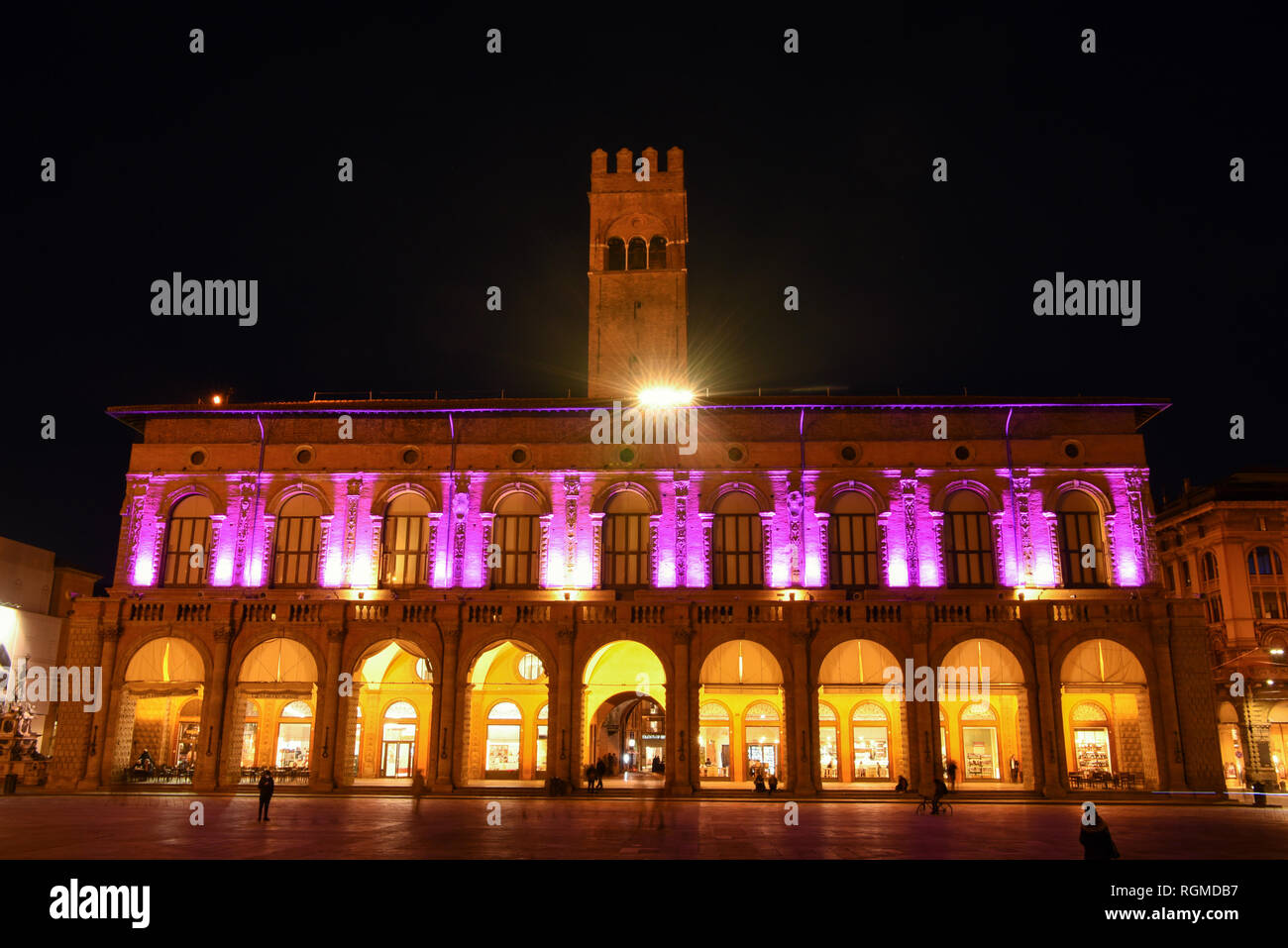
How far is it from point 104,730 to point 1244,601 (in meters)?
58.5

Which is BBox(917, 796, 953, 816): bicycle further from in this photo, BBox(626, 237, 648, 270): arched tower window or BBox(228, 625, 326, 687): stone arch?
BBox(626, 237, 648, 270): arched tower window

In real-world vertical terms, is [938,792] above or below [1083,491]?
below

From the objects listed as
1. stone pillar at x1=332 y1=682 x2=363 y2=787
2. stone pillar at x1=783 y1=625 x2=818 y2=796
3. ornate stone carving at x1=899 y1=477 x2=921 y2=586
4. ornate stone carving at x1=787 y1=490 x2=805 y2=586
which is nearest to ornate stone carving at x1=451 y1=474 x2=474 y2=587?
stone pillar at x1=332 y1=682 x2=363 y2=787

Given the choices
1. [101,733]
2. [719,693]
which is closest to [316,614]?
[101,733]

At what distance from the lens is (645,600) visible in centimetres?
4075

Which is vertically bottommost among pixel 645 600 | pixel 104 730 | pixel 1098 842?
pixel 1098 842

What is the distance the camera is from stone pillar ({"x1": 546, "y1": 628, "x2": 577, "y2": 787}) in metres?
38.4

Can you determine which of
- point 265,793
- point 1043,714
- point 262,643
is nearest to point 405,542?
point 262,643

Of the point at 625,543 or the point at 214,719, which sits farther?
the point at 625,543

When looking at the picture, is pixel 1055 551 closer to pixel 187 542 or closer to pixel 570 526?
pixel 570 526

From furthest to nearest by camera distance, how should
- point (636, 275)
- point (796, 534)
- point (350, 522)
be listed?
1. point (636, 275)
2. point (350, 522)
3. point (796, 534)

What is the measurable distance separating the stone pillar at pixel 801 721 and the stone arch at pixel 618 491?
769cm

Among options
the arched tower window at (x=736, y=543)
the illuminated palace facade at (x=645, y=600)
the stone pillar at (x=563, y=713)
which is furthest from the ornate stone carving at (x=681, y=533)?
the stone pillar at (x=563, y=713)

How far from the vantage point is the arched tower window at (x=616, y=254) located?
53.1 metres
